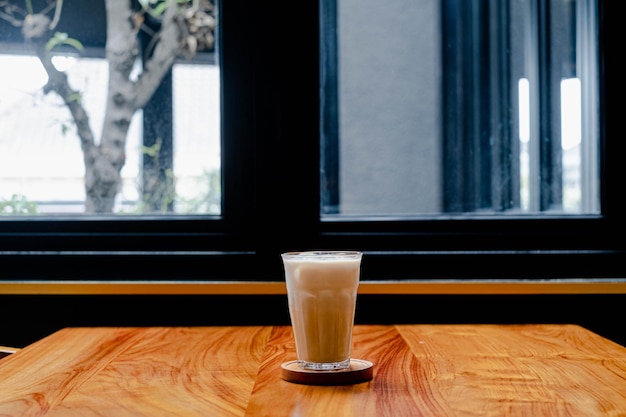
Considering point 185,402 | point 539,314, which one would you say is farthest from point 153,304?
point 185,402

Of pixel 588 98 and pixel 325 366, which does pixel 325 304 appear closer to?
pixel 325 366

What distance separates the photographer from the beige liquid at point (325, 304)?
86 cm

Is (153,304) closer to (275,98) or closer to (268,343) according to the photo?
(275,98)

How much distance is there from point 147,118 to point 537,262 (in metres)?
1.10

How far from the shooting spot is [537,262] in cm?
190

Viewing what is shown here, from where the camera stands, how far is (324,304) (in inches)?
34.0

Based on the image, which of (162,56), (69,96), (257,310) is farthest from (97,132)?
(257,310)

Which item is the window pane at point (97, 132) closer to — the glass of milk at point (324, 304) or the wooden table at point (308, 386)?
the wooden table at point (308, 386)

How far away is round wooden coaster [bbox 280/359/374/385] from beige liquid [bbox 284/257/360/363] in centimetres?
3

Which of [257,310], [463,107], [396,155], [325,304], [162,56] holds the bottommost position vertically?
[257,310]

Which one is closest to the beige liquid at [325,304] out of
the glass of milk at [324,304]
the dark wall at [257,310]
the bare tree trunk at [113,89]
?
the glass of milk at [324,304]

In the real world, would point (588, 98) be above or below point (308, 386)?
above

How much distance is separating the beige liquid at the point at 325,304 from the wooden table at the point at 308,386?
55 millimetres

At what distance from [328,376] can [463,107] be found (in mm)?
1358
